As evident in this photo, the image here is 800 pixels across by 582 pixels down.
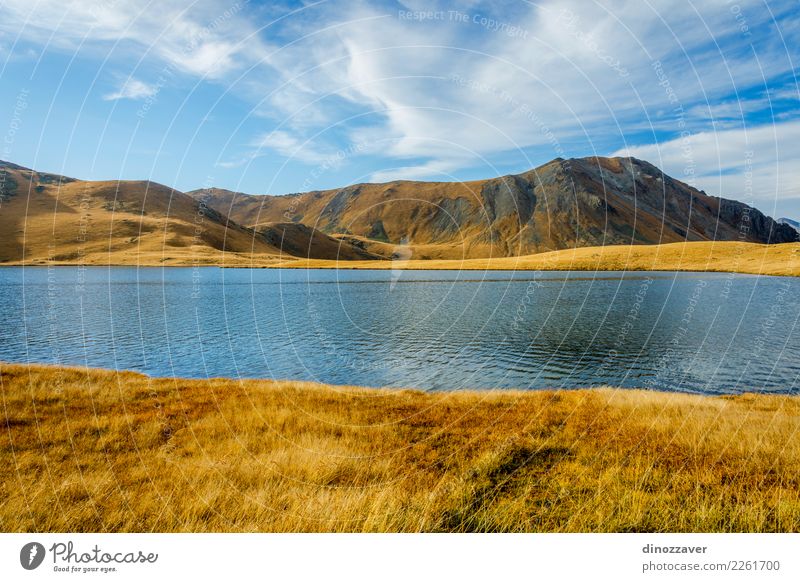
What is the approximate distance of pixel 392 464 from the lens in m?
9.96

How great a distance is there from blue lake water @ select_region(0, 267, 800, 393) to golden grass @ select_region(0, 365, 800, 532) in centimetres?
1123

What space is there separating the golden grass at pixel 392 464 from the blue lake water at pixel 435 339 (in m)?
11.2

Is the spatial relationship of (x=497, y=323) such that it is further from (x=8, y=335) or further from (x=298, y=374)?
(x=8, y=335)

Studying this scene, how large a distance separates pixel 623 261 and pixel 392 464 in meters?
159

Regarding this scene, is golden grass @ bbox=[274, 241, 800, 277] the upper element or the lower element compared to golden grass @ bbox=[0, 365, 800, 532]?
upper

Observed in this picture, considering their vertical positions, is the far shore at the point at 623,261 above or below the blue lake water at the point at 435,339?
above

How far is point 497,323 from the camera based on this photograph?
48.3 m

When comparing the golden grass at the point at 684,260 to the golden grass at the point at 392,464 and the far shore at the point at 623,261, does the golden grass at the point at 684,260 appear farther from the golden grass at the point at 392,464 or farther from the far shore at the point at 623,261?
the golden grass at the point at 392,464

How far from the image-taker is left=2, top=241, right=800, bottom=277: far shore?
124 meters

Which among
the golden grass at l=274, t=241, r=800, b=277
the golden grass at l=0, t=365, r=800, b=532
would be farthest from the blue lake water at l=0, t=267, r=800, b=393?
the golden grass at l=274, t=241, r=800, b=277

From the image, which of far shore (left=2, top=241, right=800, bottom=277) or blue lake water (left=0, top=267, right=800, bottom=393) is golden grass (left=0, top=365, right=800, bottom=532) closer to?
blue lake water (left=0, top=267, right=800, bottom=393)

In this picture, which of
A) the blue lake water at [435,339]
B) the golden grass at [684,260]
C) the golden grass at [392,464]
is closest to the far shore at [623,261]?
the golden grass at [684,260]

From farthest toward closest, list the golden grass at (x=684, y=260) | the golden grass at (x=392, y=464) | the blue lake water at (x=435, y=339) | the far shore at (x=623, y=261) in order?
1. the far shore at (x=623, y=261)
2. the golden grass at (x=684, y=260)
3. the blue lake water at (x=435, y=339)
4. the golden grass at (x=392, y=464)

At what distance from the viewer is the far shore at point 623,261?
124 meters
